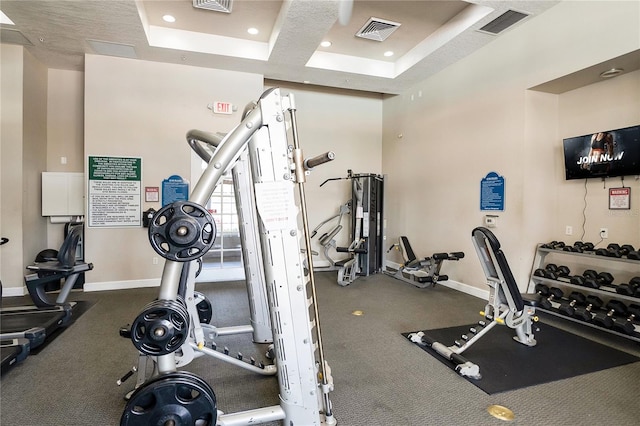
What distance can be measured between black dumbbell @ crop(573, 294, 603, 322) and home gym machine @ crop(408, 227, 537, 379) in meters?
0.64

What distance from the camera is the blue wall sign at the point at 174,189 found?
4.86m

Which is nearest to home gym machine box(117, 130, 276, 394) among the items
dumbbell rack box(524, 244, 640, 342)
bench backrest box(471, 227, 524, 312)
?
bench backrest box(471, 227, 524, 312)

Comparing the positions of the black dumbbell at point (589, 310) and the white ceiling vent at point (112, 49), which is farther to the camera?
the white ceiling vent at point (112, 49)

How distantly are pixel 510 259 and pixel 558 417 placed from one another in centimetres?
240

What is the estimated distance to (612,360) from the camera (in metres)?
2.59

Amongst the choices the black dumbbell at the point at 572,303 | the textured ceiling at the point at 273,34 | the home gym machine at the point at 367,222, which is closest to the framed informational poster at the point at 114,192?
the textured ceiling at the point at 273,34

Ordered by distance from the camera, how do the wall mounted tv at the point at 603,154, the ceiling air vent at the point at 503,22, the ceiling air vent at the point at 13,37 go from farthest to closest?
the ceiling air vent at the point at 13,37 < the ceiling air vent at the point at 503,22 < the wall mounted tv at the point at 603,154

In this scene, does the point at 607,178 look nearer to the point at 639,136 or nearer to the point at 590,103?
the point at 639,136

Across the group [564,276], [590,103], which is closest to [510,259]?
[564,276]

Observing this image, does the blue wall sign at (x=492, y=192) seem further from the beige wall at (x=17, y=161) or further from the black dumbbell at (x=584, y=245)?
the beige wall at (x=17, y=161)

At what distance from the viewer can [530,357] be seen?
265cm

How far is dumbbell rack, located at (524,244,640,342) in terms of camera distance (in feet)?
9.86

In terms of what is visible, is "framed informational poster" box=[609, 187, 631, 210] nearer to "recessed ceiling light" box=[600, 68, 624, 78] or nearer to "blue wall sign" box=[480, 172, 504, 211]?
"blue wall sign" box=[480, 172, 504, 211]

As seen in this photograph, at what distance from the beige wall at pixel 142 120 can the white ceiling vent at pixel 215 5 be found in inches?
52.5
